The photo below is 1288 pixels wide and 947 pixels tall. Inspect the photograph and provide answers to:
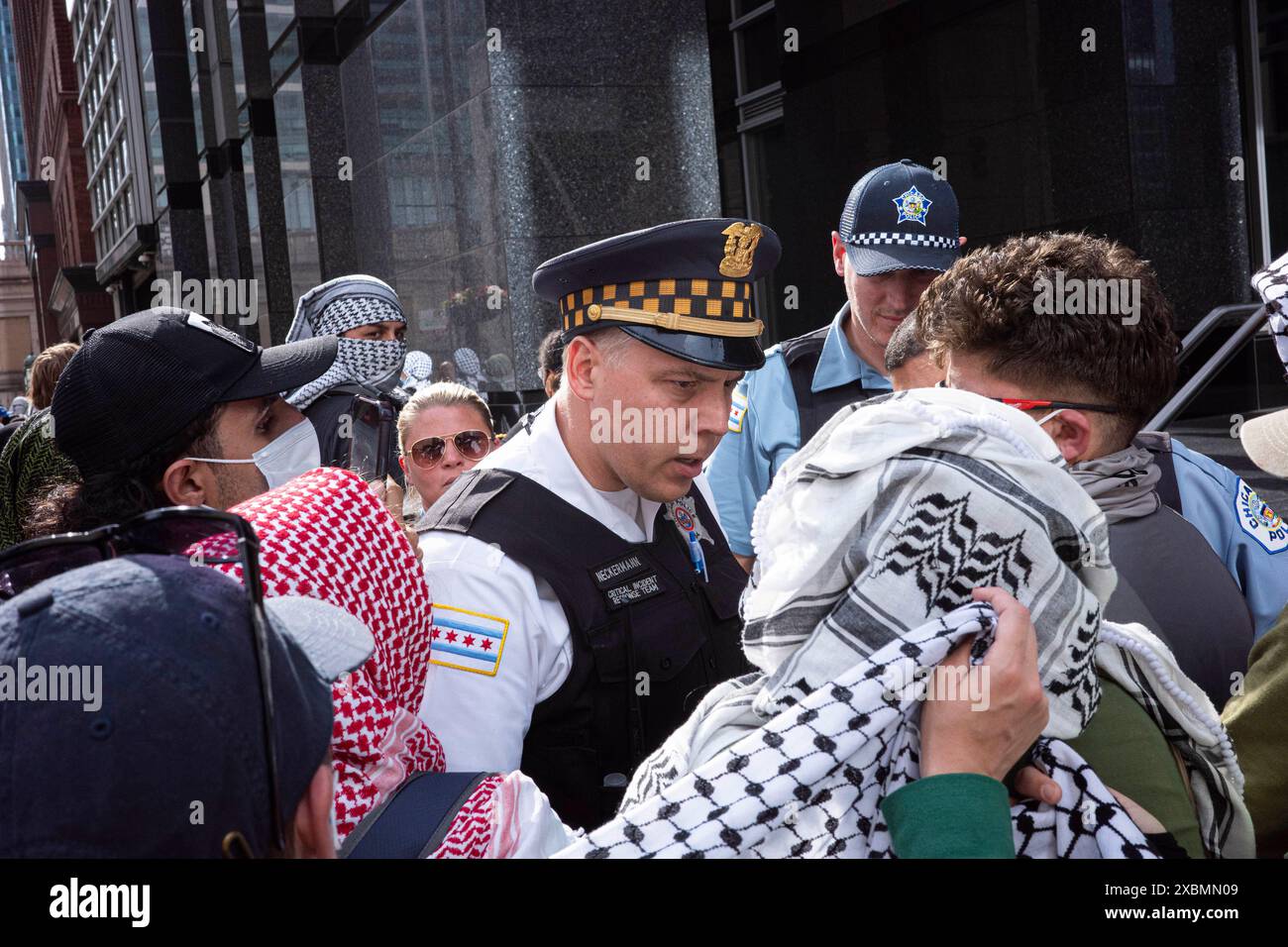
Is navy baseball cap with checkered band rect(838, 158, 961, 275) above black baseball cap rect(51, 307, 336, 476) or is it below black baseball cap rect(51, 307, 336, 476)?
above

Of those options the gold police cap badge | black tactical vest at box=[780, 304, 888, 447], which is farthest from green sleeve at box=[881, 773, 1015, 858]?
black tactical vest at box=[780, 304, 888, 447]

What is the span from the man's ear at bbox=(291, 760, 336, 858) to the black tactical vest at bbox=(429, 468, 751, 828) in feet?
3.10

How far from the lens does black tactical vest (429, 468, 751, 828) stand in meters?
2.05

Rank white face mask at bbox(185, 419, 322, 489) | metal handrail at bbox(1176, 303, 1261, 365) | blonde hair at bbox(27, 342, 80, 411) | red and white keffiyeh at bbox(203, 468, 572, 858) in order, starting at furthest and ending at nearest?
blonde hair at bbox(27, 342, 80, 411) < metal handrail at bbox(1176, 303, 1261, 365) < white face mask at bbox(185, 419, 322, 489) < red and white keffiyeh at bbox(203, 468, 572, 858)

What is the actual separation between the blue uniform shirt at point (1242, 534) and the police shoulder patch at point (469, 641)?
1.29 metres

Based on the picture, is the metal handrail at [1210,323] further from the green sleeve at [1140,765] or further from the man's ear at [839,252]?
the green sleeve at [1140,765]

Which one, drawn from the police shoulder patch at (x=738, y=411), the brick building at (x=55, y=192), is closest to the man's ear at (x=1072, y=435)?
the police shoulder patch at (x=738, y=411)

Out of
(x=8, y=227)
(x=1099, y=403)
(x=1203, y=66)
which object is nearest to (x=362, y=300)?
(x=1099, y=403)

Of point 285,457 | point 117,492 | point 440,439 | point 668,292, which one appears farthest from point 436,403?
point 117,492

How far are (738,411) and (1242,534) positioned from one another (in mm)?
1660

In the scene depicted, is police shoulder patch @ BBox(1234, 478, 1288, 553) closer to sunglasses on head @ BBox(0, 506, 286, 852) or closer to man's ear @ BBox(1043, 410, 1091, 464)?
man's ear @ BBox(1043, 410, 1091, 464)

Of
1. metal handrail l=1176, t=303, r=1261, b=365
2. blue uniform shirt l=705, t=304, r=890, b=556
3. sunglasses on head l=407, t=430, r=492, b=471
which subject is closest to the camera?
blue uniform shirt l=705, t=304, r=890, b=556

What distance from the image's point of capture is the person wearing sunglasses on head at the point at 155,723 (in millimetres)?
929

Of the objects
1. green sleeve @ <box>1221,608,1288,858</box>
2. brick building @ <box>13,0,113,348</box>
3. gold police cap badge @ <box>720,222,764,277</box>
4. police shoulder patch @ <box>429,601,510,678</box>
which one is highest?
brick building @ <box>13,0,113,348</box>
